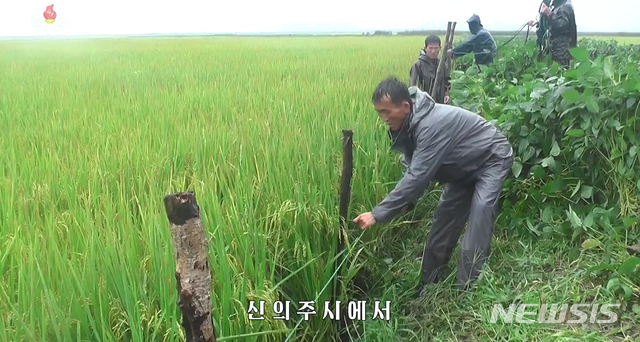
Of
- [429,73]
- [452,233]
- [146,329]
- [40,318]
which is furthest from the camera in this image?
[429,73]

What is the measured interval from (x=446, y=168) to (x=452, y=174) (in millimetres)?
48

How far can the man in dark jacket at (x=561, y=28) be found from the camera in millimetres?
4504

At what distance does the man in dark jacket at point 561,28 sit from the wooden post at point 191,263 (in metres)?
4.64

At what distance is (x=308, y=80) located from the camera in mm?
5617

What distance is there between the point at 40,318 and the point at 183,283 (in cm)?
55

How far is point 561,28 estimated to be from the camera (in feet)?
15.0

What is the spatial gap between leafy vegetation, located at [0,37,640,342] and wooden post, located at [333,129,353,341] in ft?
0.15

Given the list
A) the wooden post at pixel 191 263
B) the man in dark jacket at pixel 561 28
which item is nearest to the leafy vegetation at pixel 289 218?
the wooden post at pixel 191 263

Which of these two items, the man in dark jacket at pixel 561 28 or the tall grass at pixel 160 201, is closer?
the tall grass at pixel 160 201

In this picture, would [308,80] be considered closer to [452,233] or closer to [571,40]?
[571,40]

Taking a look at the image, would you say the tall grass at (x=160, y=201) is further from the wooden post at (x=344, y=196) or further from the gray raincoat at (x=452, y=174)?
the gray raincoat at (x=452, y=174)

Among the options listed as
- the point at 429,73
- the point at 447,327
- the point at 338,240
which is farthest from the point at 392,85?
the point at 429,73

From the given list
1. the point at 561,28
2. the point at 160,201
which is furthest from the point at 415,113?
the point at 561,28

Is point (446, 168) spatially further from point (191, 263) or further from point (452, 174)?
point (191, 263)
